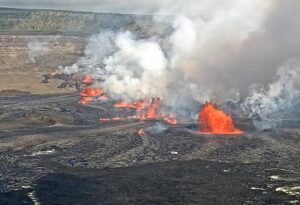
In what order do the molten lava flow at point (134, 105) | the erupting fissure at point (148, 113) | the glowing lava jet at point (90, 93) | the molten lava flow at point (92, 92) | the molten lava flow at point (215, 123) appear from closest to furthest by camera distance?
the molten lava flow at point (215, 123) → the erupting fissure at point (148, 113) → the molten lava flow at point (134, 105) → the glowing lava jet at point (90, 93) → the molten lava flow at point (92, 92)

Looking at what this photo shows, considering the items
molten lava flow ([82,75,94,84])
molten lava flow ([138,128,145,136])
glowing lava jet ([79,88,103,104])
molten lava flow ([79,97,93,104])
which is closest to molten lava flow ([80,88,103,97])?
glowing lava jet ([79,88,103,104])

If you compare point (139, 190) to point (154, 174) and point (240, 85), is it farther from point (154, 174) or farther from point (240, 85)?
point (240, 85)

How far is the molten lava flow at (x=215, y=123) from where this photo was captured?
224 feet

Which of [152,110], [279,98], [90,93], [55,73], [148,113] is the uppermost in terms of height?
[55,73]

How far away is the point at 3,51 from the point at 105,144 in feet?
386

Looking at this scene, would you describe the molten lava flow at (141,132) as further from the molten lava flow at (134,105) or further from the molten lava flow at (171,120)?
the molten lava flow at (134,105)

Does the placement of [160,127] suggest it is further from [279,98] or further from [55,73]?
[55,73]

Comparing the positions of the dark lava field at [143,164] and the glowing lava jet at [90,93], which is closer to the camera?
the dark lava field at [143,164]

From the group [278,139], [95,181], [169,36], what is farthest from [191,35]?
[95,181]

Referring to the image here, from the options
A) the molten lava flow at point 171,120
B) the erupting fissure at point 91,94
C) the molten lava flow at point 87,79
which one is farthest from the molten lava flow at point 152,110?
the molten lava flow at point 87,79

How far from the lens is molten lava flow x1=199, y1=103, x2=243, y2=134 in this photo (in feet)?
224

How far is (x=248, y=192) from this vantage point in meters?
41.2

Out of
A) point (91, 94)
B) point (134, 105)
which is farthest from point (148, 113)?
point (91, 94)

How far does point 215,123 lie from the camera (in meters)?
69.2
